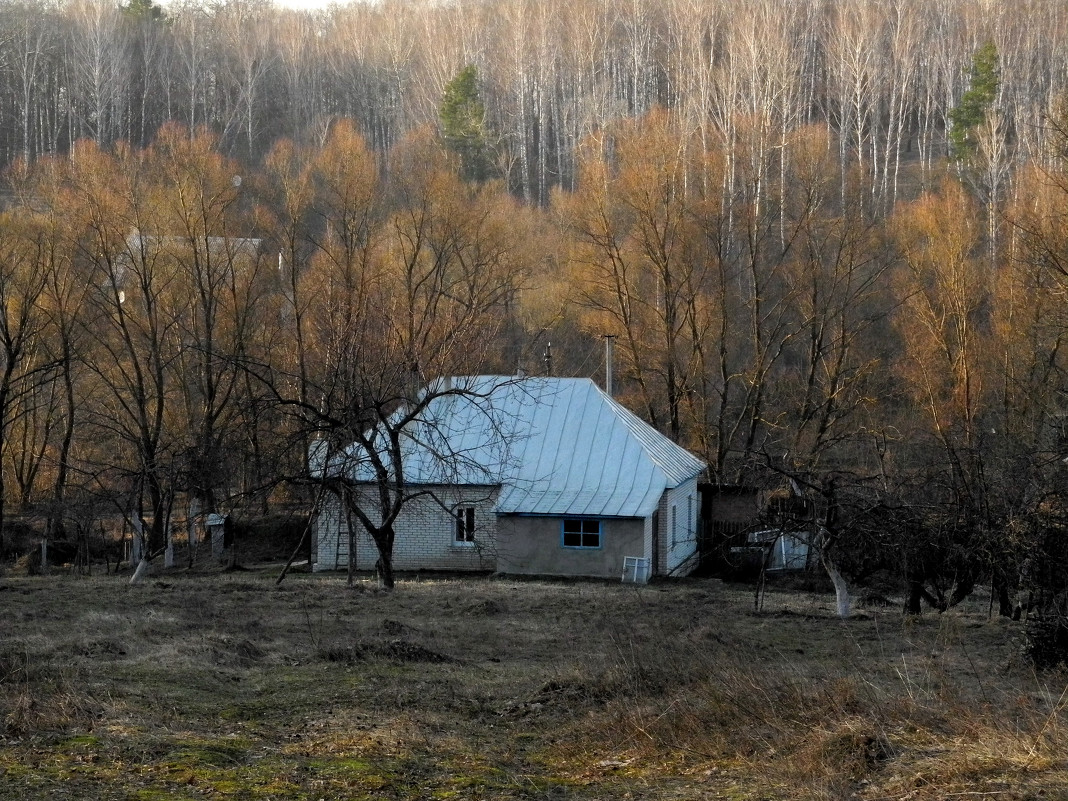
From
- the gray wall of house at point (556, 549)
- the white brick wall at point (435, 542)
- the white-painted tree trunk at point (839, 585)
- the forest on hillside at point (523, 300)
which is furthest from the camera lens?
the forest on hillside at point (523, 300)

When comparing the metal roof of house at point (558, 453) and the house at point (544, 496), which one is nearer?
the house at point (544, 496)

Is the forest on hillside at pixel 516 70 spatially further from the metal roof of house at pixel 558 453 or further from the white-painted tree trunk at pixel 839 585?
the white-painted tree trunk at pixel 839 585

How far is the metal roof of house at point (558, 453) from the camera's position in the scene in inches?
1099

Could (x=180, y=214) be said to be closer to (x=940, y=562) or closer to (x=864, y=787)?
(x=940, y=562)

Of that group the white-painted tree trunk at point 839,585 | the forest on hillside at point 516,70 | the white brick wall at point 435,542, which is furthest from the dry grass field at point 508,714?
the forest on hillside at point 516,70

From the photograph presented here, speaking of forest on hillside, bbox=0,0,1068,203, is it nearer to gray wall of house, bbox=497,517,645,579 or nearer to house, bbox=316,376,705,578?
house, bbox=316,376,705,578

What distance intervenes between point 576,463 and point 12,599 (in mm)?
14650

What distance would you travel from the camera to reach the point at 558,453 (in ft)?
97.1

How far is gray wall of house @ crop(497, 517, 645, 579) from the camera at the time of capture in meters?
27.7

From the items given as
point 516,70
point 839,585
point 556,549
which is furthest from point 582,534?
point 516,70

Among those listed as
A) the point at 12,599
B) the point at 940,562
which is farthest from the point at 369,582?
the point at 940,562

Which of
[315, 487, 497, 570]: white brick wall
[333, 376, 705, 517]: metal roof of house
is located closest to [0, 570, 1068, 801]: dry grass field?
[333, 376, 705, 517]: metal roof of house

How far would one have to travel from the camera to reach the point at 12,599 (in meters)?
18.0

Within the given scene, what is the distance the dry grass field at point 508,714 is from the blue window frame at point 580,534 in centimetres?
1332
